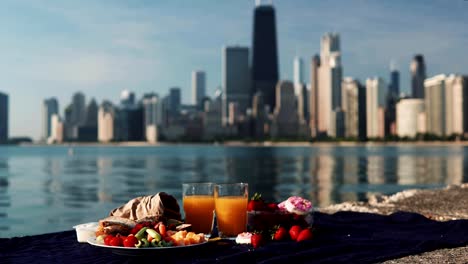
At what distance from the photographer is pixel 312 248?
651 cm

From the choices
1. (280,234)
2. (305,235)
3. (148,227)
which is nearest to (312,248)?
(305,235)

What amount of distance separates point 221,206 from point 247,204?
0.35 m

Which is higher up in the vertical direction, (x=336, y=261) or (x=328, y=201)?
(x=336, y=261)

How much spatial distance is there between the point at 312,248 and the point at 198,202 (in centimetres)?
129

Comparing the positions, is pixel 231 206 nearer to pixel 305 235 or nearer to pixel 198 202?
pixel 198 202

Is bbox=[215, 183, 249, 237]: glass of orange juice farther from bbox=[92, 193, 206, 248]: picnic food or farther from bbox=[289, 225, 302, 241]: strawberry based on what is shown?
bbox=[289, 225, 302, 241]: strawberry

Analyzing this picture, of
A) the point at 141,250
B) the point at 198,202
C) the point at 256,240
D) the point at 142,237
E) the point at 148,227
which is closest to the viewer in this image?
the point at 141,250

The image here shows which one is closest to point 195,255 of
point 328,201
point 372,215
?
point 372,215

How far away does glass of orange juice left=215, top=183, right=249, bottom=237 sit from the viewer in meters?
6.60

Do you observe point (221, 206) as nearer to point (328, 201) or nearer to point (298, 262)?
point (298, 262)

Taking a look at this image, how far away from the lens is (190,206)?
266 inches


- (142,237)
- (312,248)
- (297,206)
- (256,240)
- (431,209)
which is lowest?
(431,209)

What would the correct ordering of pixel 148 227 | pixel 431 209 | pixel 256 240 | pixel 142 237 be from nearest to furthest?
pixel 142 237 → pixel 148 227 → pixel 256 240 → pixel 431 209

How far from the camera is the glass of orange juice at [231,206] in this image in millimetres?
6598
